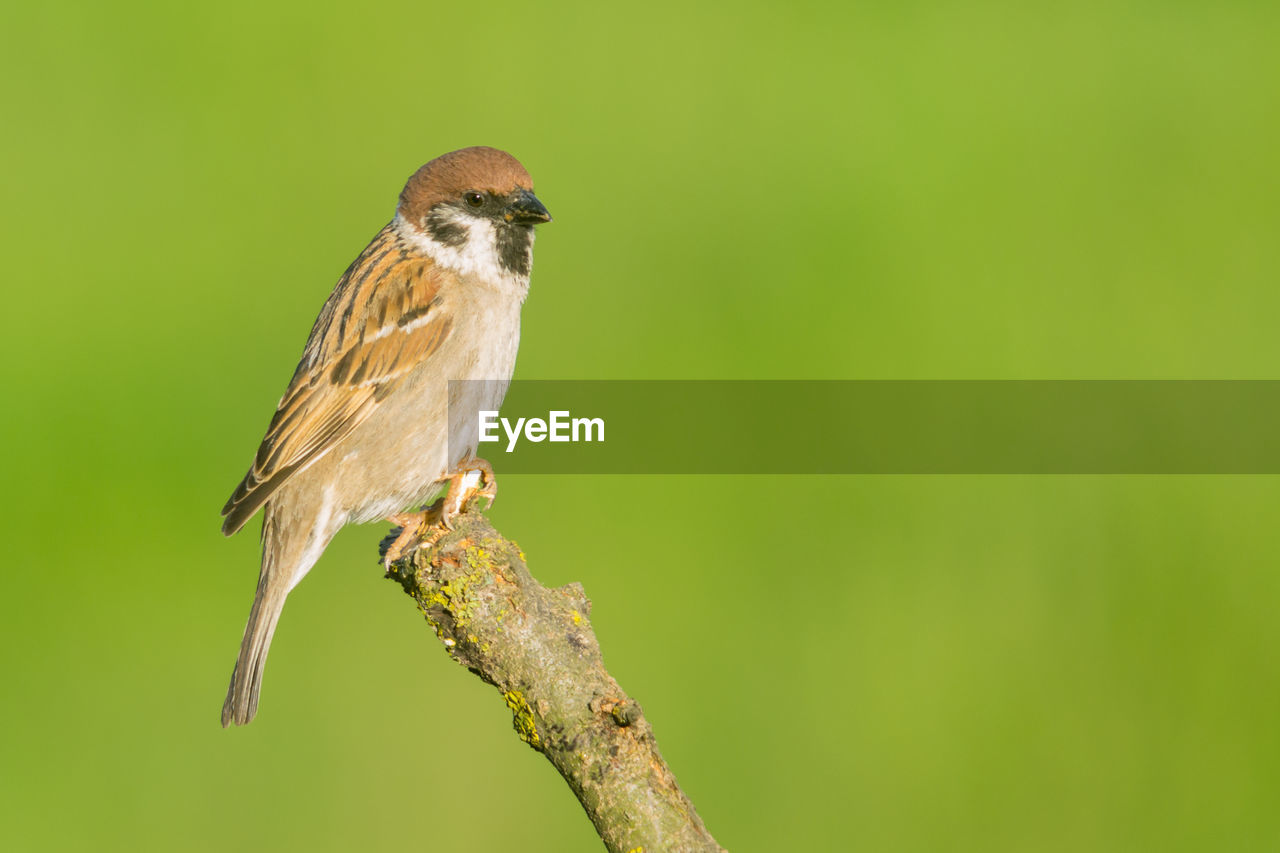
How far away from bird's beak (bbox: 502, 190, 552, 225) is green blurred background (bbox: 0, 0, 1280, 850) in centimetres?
217

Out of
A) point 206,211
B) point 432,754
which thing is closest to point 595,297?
point 206,211

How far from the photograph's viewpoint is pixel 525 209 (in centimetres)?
361

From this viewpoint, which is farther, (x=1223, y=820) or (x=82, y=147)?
(x=82, y=147)

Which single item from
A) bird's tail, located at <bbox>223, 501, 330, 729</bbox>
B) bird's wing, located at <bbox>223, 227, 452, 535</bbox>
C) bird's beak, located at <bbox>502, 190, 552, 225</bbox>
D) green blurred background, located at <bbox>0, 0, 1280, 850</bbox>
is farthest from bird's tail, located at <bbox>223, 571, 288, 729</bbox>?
green blurred background, located at <bbox>0, 0, 1280, 850</bbox>

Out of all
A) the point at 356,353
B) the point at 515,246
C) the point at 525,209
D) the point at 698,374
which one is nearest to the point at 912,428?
the point at 698,374

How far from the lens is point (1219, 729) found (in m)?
5.55

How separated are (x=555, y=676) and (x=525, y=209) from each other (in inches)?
59.0

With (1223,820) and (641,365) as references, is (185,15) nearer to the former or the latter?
(641,365)

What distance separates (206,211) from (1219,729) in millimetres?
5041

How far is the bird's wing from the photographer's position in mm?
3471

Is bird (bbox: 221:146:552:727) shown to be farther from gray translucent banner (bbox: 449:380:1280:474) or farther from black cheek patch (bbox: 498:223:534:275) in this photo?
gray translucent banner (bbox: 449:380:1280:474)

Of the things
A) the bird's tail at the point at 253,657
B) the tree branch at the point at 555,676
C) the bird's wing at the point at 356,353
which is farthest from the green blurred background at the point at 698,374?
the tree branch at the point at 555,676

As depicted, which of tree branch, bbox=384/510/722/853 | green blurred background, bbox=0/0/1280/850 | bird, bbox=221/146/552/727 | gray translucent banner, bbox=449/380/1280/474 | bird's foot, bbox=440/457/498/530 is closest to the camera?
tree branch, bbox=384/510/722/853

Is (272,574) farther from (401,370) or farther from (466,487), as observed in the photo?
(466,487)
